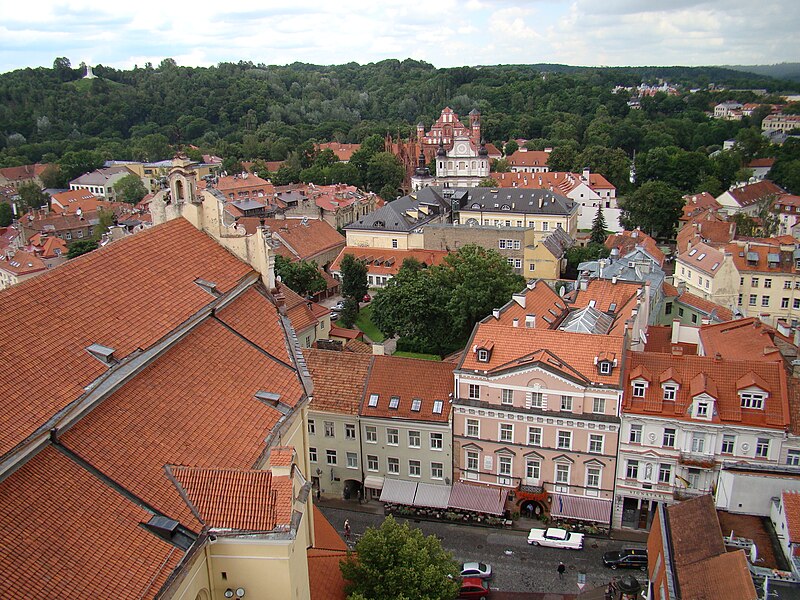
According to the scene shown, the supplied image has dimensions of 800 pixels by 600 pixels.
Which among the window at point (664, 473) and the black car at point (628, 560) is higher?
the window at point (664, 473)

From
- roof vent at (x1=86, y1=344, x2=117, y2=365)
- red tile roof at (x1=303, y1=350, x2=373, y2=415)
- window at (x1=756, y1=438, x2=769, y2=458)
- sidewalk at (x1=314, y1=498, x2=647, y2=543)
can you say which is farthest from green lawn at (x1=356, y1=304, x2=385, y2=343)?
roof vent at (x1=86, y1=344, x2=117, y2=365)

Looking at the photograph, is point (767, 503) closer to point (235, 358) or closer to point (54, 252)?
point (235, 358)

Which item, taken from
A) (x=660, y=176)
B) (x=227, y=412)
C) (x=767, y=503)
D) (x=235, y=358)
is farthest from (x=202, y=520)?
(x=660, y=176)

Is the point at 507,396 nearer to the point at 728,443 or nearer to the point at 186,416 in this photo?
the point at 728,443

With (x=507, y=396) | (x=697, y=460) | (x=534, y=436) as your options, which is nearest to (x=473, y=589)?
(x=534, y=436)

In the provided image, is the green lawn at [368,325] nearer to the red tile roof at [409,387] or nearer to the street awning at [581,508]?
the red tile roof at [409,387]

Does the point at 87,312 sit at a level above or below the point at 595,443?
above

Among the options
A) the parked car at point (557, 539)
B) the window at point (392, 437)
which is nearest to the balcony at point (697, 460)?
the parked car at point (557, 539)
